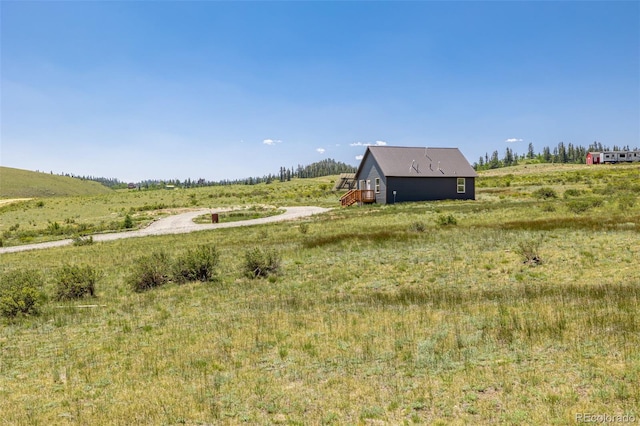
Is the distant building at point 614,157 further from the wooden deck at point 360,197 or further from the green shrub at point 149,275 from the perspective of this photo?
the green shrub at point 149,275

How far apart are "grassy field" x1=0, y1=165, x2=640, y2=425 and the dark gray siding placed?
27.3 metres

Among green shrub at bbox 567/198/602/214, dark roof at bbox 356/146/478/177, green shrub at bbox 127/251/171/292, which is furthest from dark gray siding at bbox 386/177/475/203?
green shrub at bbox 127/251/171/292

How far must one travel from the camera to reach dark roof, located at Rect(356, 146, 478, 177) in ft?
151

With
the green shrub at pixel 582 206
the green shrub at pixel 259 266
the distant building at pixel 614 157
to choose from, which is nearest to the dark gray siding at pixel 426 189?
the green shrub at pixel 582 206

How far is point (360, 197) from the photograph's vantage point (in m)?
47.3

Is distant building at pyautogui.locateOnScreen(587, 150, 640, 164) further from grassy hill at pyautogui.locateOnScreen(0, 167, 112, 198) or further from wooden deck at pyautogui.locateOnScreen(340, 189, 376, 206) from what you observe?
grassy hill at pyautogui.locateOnScreen(0, 167, 112, 198)

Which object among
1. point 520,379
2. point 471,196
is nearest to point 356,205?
point 471,196

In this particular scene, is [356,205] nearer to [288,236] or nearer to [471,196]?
[471,196]

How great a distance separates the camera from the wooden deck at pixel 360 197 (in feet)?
155

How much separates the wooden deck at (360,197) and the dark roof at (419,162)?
3651mm

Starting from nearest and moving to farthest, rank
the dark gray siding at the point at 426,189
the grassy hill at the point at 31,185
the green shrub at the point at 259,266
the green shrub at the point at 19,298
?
the green shrub at the point at 19,298 < the green shrub at the point at 259,266 < the dark gray siding at the point at 426,189 < the grassy hill at the point at 31,185

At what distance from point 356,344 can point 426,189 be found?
40221 millimetres

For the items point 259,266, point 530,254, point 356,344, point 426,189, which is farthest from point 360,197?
point 356,344

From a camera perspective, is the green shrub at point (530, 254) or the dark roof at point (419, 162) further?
the dark roof at point (419, 162)
